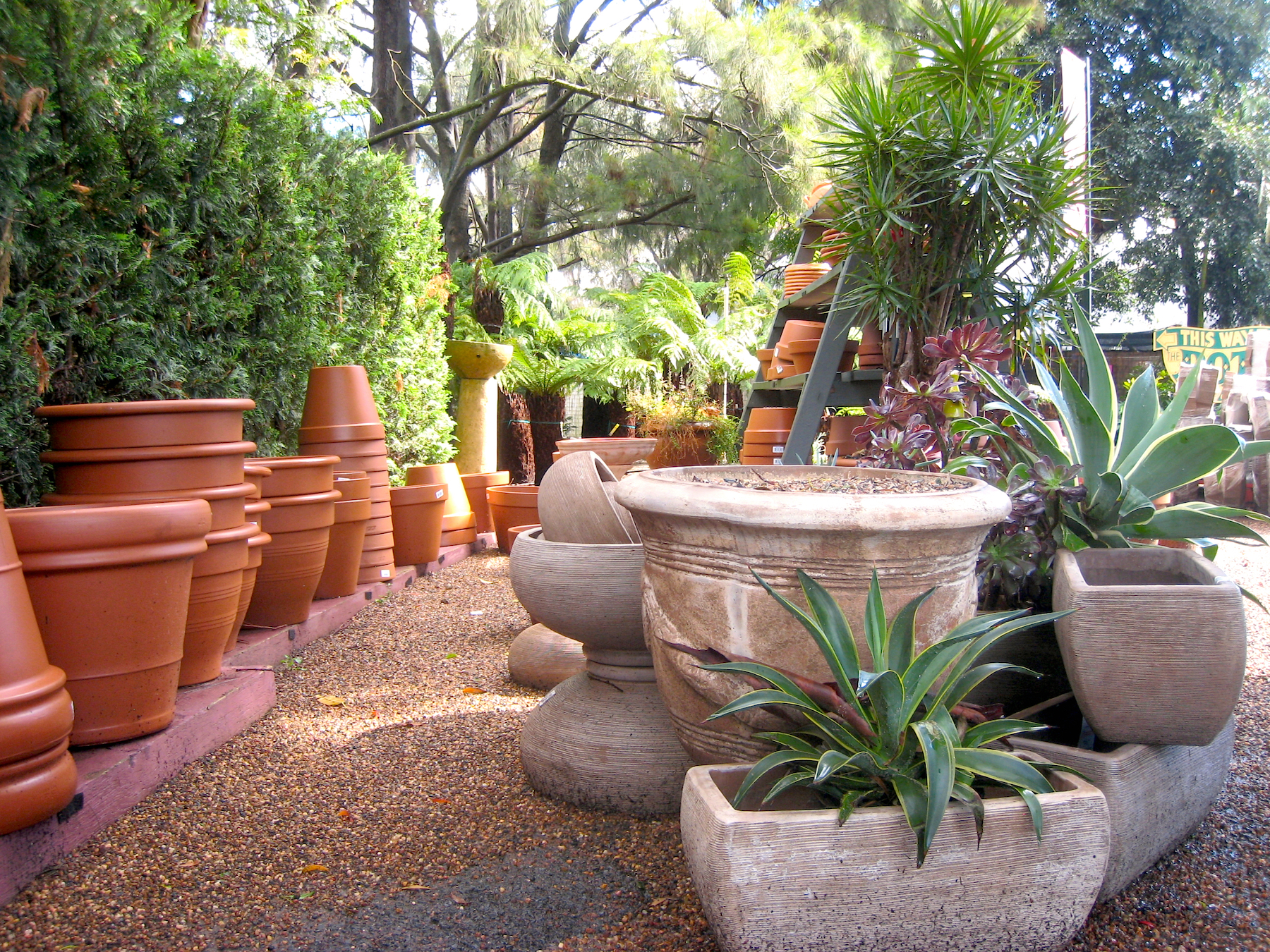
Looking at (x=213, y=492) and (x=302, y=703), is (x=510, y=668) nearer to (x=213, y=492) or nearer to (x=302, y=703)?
(x=302, y=703)

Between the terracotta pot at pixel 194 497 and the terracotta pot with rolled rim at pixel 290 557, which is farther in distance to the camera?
the terracotta pot with rolled rim at pixel 290 557

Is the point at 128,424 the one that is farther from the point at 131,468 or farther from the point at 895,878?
the point at 895,878

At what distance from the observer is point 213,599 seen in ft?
7.92

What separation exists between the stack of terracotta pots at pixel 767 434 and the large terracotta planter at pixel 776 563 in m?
3.40

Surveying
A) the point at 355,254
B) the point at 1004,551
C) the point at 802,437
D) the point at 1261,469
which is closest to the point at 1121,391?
the point at 1261,469

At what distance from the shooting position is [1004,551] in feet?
→ 6.54

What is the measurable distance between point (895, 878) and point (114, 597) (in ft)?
5.67

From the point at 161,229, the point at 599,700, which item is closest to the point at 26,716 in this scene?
the point at 599,700

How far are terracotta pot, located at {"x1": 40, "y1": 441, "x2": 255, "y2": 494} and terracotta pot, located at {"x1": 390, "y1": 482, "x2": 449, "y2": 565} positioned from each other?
2314 millimetres

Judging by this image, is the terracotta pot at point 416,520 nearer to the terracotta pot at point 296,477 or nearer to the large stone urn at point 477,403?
the terracotta pot at point 296,477

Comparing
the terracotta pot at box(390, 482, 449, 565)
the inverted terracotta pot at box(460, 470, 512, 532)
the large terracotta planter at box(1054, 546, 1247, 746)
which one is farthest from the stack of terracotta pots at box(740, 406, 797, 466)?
the large terracotta planter at box(1054, 546, 1247, 746)

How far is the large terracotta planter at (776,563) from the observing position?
4.67 ft

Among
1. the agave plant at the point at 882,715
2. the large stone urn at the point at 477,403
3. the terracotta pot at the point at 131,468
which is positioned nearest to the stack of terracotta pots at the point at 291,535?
the terracotta pot at the point at 131,468

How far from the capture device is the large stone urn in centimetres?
668
